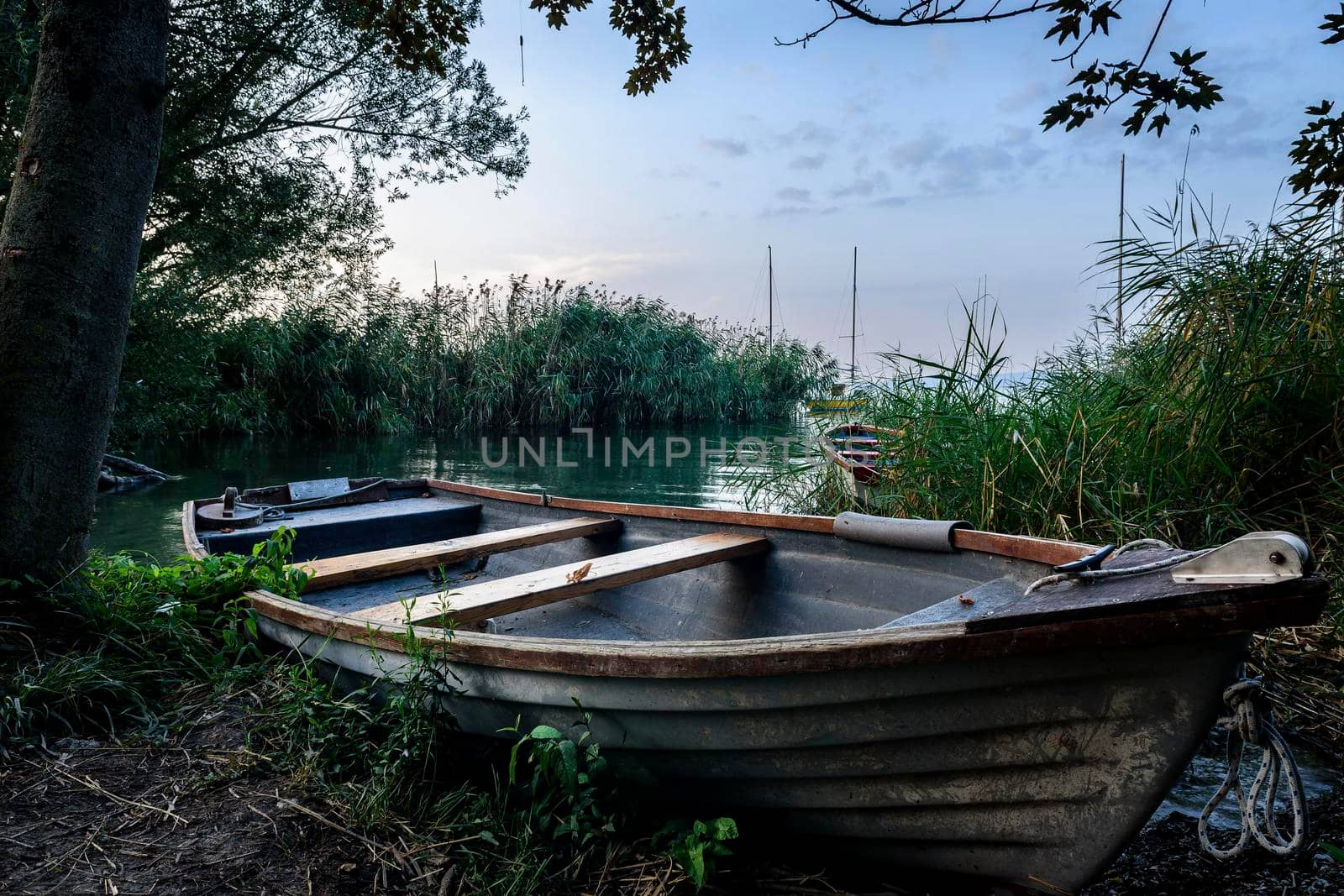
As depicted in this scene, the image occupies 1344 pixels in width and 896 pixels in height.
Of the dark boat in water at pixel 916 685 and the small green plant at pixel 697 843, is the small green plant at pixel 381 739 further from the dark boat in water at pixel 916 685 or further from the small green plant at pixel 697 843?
Answer: the small green plant at pixel 697 843

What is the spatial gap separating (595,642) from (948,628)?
93cm

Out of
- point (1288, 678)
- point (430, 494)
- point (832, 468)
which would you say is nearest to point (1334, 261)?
point (1288, 678)

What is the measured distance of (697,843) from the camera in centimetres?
208

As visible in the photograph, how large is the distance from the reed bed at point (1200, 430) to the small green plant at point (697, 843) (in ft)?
8.36

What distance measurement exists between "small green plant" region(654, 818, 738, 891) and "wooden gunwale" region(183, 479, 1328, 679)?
471 mm

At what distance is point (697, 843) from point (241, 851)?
1.22 metres

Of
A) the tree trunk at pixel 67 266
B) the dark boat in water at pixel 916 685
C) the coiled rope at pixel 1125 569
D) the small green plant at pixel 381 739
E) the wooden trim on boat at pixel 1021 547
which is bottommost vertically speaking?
the small green plant at pixel 381 739

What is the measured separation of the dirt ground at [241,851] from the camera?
200cm

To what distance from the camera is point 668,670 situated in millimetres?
1953

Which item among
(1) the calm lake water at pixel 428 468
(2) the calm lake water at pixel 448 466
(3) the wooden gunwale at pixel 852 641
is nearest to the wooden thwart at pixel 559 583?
(3) the wooden gunwale at pixel 852 641

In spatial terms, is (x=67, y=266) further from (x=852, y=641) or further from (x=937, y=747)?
(x=937, y=747)

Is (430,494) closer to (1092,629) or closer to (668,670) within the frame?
(668,670)

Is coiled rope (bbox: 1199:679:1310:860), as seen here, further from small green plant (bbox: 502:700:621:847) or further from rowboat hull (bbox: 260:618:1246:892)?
small green plant (bbox: 502:700:621:847)

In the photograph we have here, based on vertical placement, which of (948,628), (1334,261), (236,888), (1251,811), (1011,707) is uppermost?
(1334,261)
